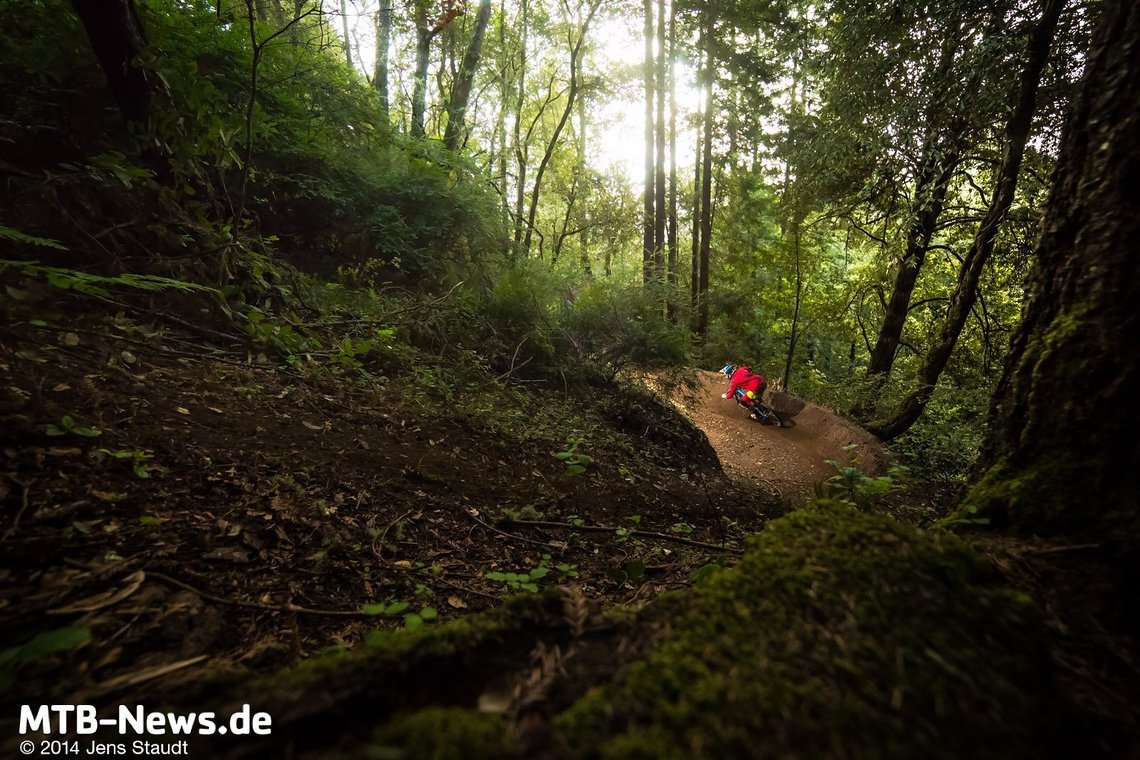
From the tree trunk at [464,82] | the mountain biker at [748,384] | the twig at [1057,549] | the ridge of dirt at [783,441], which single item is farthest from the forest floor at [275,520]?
the tree trunk at [464,82]

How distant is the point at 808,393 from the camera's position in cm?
1420

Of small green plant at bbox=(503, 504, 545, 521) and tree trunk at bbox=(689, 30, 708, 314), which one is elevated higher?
tree trunk at bbox=(689, 30, 708, 314)

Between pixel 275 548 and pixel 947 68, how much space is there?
9757 millimetres

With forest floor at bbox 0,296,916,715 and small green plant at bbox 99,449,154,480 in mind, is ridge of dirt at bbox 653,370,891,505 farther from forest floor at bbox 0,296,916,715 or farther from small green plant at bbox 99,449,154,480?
small green plant at bbox 99,449,154,480

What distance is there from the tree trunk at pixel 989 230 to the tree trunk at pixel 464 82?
9126 mm

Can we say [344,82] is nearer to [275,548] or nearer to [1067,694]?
[275,548]

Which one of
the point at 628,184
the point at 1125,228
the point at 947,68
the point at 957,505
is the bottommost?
the point at 957,505

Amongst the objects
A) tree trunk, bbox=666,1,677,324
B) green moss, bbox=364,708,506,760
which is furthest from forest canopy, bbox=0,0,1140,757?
tree trunk, bbox=666,1,677,324

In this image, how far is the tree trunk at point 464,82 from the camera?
9.68 metres

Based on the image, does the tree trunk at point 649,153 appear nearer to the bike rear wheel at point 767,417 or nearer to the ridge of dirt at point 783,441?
the ridge of dirt at point 783,441

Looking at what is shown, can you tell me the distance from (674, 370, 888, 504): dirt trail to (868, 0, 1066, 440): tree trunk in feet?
2.75

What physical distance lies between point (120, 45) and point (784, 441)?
11.4 metres

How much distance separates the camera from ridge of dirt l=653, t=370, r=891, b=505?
7591 millimetres

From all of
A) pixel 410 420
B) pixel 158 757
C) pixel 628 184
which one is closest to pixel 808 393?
pixel 628 184
